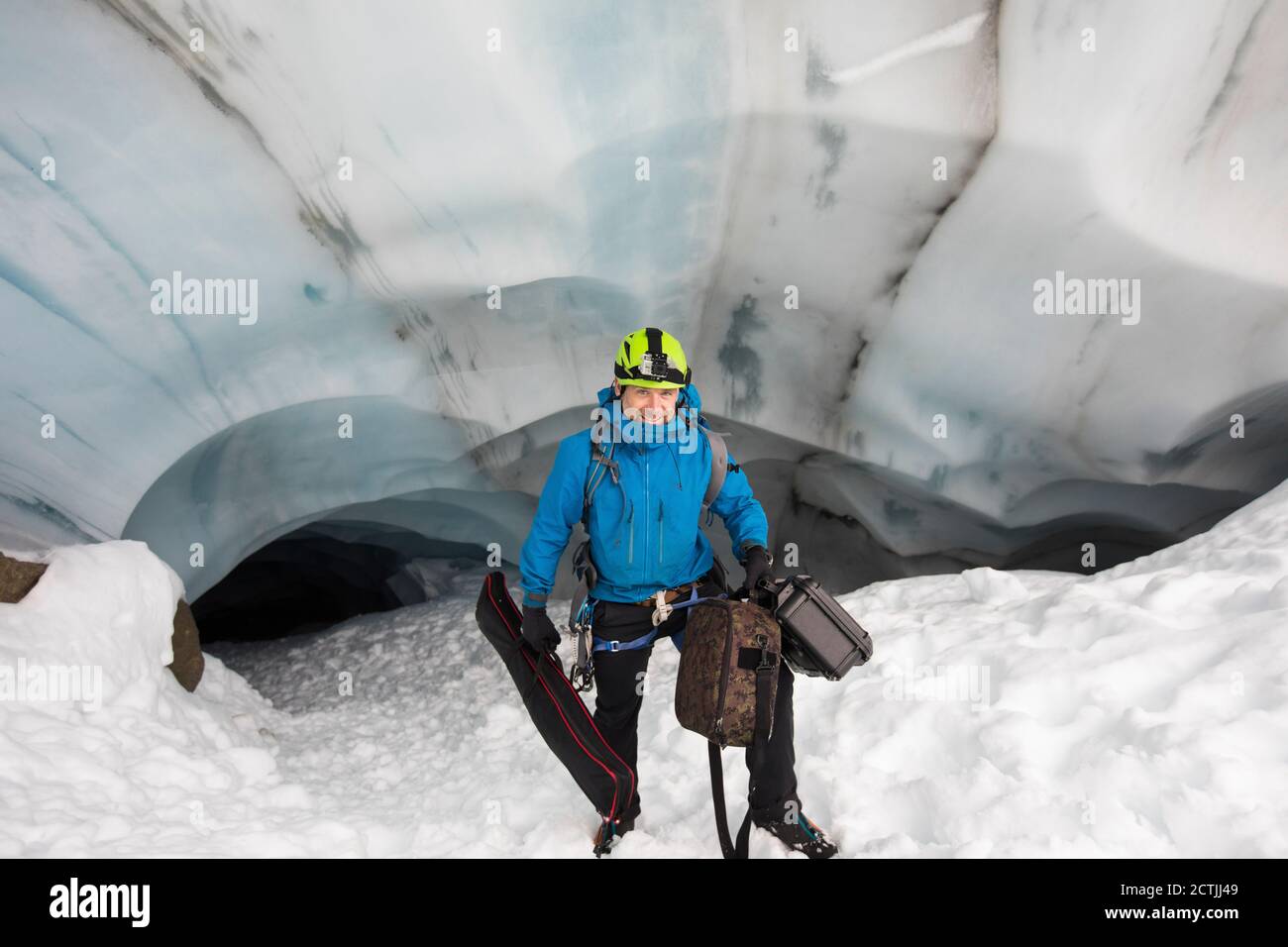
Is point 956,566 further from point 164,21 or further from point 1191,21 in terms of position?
point 164,21

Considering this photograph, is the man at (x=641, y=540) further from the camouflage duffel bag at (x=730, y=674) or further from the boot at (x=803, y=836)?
the camouflage duffel bag at (x=730, y=674)

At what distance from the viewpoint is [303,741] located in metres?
3.72

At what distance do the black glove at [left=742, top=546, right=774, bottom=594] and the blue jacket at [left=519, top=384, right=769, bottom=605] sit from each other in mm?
44

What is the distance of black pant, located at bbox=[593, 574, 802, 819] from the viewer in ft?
7.29

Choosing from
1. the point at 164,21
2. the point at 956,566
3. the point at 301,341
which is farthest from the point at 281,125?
the point at 956,566

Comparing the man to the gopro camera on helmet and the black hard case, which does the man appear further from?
the black hard case

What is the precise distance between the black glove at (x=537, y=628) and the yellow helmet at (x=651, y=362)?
0.70m

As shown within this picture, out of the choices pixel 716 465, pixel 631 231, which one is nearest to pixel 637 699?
pixel 716 465

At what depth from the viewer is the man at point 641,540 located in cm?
224

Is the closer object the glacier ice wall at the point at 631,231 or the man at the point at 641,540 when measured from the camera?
the man at the point at 641,540

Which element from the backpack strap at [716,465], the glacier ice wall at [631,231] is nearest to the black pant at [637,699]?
the backpack strap at [716,465]

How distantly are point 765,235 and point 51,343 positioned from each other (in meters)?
2.96

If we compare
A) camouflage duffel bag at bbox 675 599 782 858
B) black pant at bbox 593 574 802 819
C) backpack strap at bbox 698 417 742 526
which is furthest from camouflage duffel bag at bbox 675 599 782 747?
backpack strap at bbox 698 417 742 526
